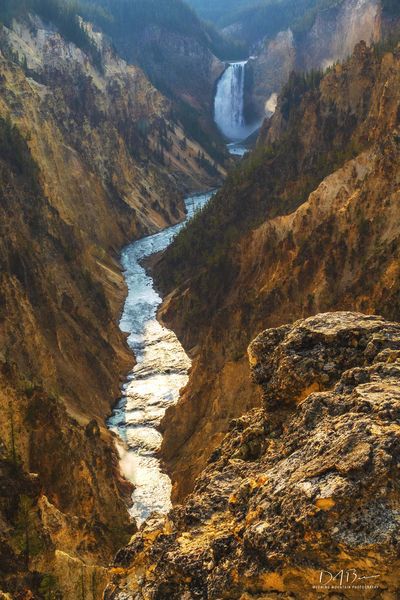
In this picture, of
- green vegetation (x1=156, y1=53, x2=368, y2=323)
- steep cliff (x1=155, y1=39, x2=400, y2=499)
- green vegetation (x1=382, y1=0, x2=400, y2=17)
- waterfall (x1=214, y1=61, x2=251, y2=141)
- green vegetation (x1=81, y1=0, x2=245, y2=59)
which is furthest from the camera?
green vegetation (x1=81, y1=0, x2=245, y2=59)

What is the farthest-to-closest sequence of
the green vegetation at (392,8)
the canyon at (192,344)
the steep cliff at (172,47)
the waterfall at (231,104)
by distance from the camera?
the steep cliff at (172,47), the waterfall at (231,104), the green vegetation at (392,8), the canyon at (192,344)

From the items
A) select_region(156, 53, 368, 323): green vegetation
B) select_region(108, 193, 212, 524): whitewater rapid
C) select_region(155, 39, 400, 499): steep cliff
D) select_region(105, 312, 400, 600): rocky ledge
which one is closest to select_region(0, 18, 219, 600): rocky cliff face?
select_region(108, 193, 212, 524): whitewater rapid

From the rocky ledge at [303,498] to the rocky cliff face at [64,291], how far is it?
256 inches

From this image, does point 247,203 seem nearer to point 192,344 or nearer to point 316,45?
point 192,344

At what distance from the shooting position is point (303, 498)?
22.5 feet

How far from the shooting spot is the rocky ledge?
21.2ft

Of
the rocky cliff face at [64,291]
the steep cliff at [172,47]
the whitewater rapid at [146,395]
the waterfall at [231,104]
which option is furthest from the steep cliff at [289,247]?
the steep cliff at [172,47]

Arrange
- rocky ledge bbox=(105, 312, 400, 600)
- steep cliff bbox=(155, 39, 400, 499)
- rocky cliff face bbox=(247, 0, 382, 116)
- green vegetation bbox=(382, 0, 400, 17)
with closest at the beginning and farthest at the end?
rocky ledge bbox=(105, 312, 400, 600)
steep cliff bbox=(155, 39, 400, 499)
green vegetation bbox=(382, 0, 400, 17)
rocky cliff face bbox=(247, 0, 382, 116)

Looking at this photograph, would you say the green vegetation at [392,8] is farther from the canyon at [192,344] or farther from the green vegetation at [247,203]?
the green vegetation at [247,203]

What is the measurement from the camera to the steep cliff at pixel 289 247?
1113 inches

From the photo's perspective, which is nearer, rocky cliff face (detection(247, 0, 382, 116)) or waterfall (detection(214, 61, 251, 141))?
rocky cliff face (detection(247, 0, 382, 116))

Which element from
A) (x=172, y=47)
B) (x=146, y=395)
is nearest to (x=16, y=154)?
(x=146, y=395)

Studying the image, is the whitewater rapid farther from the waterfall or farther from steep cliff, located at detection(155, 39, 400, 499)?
the waterfall

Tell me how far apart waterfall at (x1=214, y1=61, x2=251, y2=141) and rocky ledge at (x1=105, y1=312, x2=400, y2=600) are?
14560 centimetres
